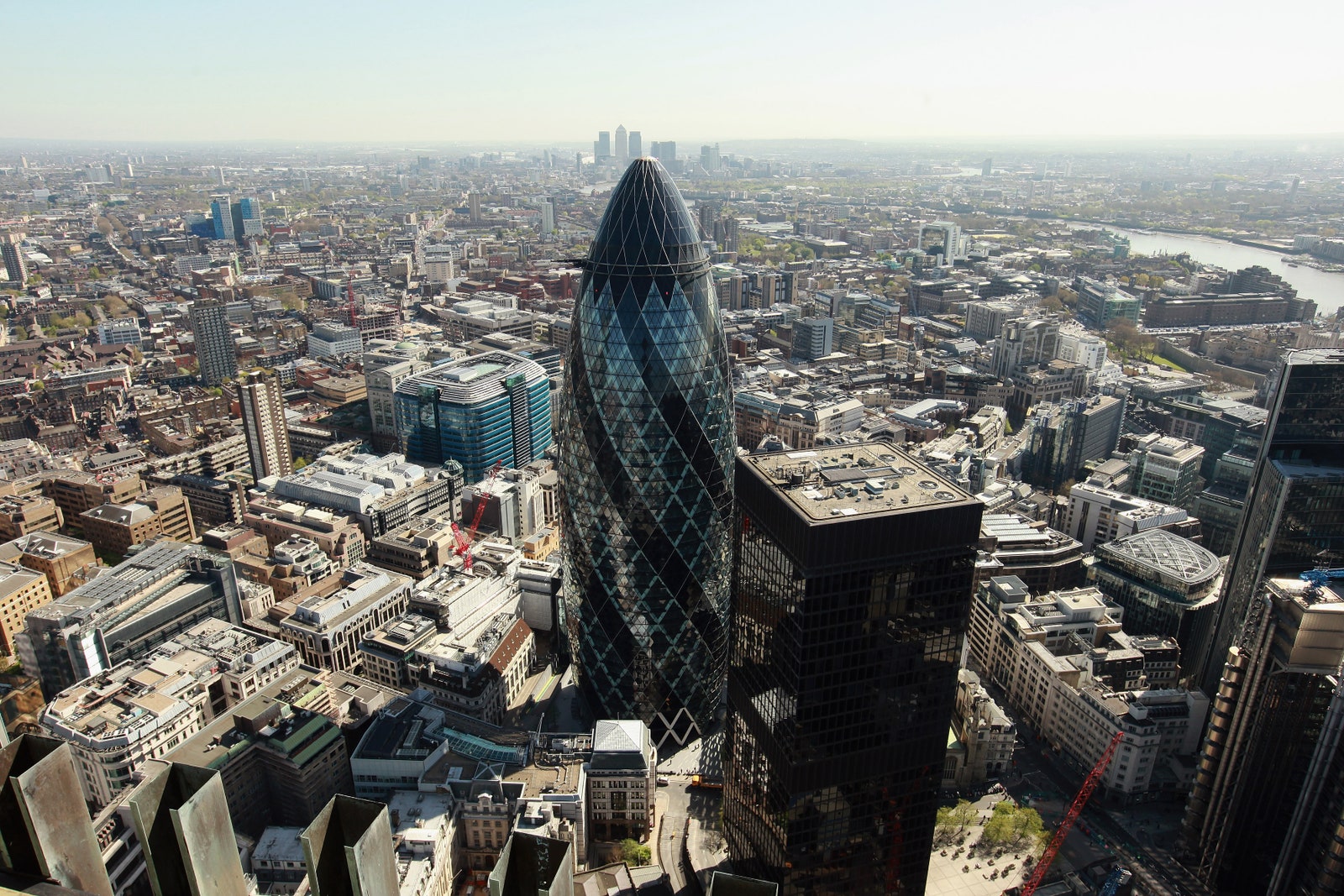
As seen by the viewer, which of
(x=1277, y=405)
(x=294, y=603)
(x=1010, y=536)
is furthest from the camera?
(x=1010, y=536)

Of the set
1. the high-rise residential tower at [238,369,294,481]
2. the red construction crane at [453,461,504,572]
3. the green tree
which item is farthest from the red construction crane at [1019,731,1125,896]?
the high-rise residential tower at [238,369,294,481]

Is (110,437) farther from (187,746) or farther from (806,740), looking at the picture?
(806,740)

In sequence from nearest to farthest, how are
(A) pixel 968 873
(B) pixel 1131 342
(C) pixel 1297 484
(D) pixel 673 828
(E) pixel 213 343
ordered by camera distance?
(A) pixel 968 873
(D) pixel 673 828
(C) pixel 1297 484
(E) pixel 213 343
(B) pixel 1131 342

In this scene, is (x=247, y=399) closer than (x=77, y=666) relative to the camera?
No

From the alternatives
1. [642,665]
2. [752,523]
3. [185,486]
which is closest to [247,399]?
[185,486]

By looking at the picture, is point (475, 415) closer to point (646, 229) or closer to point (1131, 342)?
point (646, 229)

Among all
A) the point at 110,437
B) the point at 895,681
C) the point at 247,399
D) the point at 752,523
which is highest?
the point at 752,523

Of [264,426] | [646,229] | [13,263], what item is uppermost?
[646,229]

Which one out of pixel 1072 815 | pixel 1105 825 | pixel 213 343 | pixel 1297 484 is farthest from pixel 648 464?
pixel 213 343
